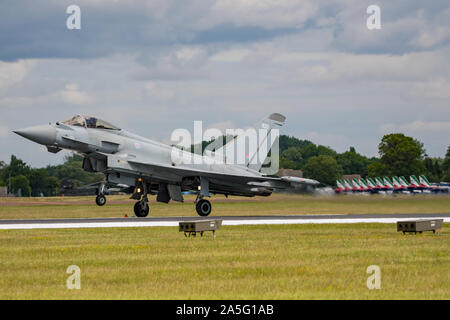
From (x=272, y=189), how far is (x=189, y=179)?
453cm

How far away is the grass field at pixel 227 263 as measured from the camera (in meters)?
11.2

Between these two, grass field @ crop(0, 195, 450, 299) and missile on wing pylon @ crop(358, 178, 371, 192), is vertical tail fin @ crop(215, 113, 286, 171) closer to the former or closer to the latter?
grass field @ crop(0, 195, 450, 299)

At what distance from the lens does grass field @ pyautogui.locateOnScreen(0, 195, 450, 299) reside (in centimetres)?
1121

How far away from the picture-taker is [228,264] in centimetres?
1437

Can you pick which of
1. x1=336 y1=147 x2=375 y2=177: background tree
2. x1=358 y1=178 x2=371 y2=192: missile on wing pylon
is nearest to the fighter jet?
x1=358 y1=178 x2=371 y2=192: missile on wing pylon

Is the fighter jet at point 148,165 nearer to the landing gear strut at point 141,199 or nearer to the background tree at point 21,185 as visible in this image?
the landing gear strut at point 141,199

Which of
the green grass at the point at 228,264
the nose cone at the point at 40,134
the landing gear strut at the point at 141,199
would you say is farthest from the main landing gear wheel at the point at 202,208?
the green grass at the point at 228,264

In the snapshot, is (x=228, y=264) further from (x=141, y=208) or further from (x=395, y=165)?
(x=395, y=165)

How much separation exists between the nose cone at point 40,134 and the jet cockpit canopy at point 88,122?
1015 millimetres

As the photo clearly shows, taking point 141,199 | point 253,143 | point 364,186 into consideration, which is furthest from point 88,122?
point 364,186

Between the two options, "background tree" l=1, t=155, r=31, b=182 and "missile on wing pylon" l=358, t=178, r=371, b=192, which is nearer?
"missile on wing pylon" l=358, t=178, r=371, b=192
